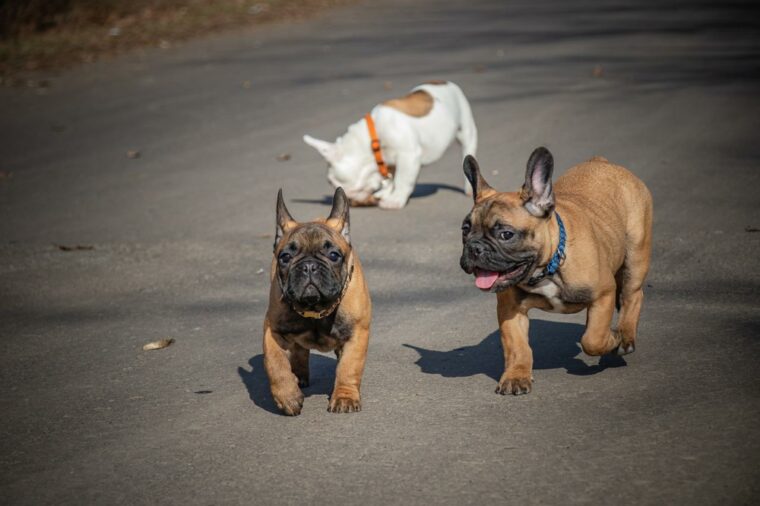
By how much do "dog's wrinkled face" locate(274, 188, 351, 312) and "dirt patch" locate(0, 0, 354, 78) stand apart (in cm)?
1650

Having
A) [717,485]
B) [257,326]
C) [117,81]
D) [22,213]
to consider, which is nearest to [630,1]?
[117,81]

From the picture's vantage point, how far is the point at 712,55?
59.4 feet

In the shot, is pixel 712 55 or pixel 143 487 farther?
pixel 712 55

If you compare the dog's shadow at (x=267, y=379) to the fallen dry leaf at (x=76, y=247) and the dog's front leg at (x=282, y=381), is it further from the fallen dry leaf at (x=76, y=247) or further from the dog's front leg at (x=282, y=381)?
the fallen dry leaf at (x=76, y=247)

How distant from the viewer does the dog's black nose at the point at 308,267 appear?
5560 mm

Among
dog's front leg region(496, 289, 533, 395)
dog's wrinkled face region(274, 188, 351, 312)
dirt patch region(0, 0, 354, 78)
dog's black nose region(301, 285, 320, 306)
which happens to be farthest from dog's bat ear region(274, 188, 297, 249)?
dirt patch region(0, 0, 354, 78)

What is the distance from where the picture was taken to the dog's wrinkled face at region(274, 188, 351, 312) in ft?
18.2

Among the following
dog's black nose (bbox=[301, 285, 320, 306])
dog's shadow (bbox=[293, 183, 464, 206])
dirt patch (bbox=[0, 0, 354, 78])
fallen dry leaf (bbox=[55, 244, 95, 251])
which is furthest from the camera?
dirt patch (bbox=[0, 0, 354, 78])

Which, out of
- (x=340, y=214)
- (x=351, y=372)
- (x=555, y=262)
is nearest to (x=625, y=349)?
(x=555, y=262)

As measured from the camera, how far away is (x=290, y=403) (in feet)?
19.0

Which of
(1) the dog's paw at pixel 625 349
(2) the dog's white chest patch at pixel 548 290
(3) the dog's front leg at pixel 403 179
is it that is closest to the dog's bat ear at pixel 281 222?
(2) the dog's white chest patch at pixel 548 290

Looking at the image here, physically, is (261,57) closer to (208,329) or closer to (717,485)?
(208,329)

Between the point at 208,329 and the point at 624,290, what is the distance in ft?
9.68

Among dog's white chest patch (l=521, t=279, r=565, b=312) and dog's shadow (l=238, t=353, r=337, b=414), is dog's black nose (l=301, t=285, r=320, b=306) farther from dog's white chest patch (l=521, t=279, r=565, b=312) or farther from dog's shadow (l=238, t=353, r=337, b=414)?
dog's white chest patch (l=521, t=279, r=565, b=312)
